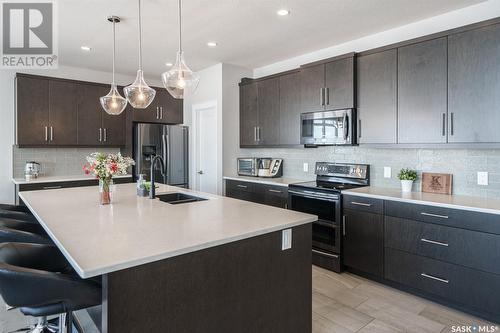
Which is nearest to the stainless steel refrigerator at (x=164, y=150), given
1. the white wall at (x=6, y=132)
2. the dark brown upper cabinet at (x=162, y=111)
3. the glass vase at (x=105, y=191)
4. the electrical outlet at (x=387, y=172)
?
the dark brown upper cabinet at (x=162, y=111)

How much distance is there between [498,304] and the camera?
2.37m

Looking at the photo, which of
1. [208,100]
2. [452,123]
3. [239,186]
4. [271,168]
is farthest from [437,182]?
[208,100]

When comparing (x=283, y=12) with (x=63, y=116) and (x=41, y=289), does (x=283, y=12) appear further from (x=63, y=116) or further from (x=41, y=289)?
(x=63, y=116)

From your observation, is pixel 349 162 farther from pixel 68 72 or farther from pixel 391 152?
pixel 68 72

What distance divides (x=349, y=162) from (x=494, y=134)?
5.16 feet

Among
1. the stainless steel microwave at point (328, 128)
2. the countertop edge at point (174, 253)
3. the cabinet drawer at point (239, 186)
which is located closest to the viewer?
the countertop edge at point (174, 253)

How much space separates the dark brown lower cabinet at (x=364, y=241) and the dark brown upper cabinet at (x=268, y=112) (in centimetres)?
163

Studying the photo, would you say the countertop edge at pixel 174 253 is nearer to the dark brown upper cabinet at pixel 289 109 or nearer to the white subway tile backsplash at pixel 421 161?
the white subway tile backsplash at pixel 421 161

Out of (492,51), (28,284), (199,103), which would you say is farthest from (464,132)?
(199,103)

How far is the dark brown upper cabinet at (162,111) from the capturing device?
17.7 feet

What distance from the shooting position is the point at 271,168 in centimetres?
475

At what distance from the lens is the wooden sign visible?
3.10m

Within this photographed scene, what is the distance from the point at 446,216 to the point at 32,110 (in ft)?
16.9

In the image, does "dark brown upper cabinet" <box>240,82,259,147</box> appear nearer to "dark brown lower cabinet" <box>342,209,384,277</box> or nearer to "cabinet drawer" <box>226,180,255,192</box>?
"cabinet drawer" <box>226,180,255,192</box>
